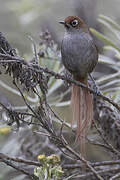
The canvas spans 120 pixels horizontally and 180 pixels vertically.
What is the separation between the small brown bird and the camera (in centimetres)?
275

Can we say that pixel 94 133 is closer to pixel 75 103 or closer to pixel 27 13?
pixel 75 103

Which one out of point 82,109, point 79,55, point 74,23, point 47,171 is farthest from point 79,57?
point 47,171

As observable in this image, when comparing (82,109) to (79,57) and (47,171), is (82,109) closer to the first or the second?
(79,57)

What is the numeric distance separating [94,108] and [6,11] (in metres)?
3.13

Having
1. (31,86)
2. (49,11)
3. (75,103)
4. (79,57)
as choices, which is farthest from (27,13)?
(31,86)

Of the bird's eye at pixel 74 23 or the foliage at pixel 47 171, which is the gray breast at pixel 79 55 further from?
the foliage at pixel 47 171

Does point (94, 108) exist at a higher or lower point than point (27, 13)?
lower

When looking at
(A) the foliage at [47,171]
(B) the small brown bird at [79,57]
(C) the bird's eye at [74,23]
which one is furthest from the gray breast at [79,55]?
(A) the foliage at [47,171]

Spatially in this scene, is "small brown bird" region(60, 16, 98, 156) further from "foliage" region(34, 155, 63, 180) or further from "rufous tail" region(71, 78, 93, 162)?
"foliage" region(34, 155, 63, 180)

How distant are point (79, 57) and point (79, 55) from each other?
15mm

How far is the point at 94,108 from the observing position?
2.80 meters

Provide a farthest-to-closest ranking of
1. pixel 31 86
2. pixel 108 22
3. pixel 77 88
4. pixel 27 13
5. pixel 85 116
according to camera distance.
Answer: pixel 27 13, pixel 108 22, pixel 77 88, pixel 85 116, pixel 31 86

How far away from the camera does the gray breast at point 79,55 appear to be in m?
2.96

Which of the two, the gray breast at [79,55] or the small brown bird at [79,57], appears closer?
the small brown bird at [79,57]
